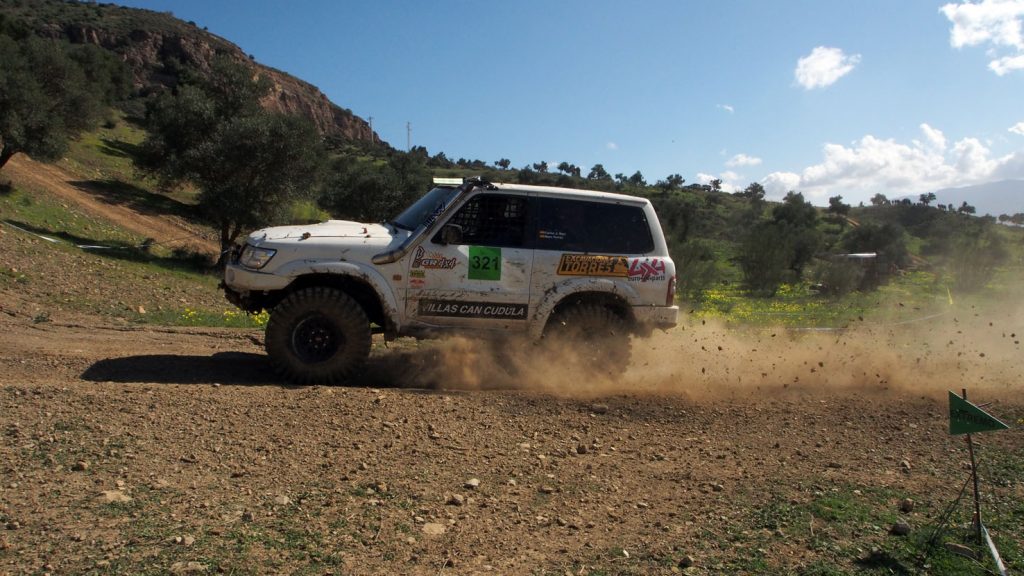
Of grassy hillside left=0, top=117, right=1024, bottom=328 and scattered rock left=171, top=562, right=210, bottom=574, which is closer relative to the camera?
scattered rock left=171, top=562, right=210, bottom=574

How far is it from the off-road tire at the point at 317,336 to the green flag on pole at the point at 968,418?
484 centimetres

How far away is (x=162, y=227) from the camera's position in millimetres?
28688

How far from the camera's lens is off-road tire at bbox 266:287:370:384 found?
6672 mm

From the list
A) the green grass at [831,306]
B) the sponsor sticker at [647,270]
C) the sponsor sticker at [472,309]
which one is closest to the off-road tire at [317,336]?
the sponsor sticker at [472,309]

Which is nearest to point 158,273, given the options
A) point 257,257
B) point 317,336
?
point 257,257

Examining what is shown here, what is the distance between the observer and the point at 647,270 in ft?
24.7

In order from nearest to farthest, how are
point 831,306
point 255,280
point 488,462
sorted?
point 488,462 < point 255,280 < point 831,306

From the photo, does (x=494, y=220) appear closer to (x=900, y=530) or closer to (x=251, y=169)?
(x=900, y=530)

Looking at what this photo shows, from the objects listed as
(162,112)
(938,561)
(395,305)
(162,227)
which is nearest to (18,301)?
(395,305)

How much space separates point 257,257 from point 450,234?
1861 mm

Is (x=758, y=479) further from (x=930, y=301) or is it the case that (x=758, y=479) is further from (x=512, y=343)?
(x=930, y=301)

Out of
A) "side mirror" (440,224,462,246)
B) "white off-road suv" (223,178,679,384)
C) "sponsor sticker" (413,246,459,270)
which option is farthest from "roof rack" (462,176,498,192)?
"sponsor sticker" (413,246,459,270)

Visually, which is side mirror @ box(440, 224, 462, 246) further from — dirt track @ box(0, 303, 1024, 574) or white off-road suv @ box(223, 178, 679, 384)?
dirt track @ box(0, 303, 1024, 574)

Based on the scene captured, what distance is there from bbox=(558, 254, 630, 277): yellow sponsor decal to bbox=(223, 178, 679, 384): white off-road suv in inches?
0.4
